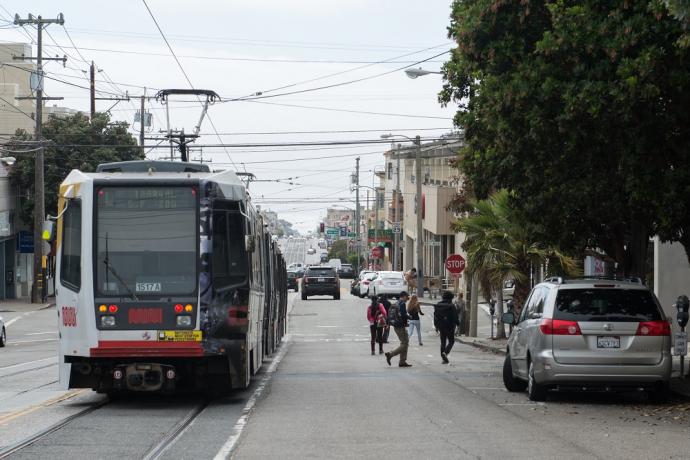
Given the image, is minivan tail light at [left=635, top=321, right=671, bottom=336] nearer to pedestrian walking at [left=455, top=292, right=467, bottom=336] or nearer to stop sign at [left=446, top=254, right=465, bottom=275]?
pedestrian walking at [left=455, top=292, right=467, bottom=336]

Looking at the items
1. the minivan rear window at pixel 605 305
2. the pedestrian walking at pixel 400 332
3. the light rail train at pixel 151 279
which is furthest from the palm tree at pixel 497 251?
the light rail train at pixel 151 279

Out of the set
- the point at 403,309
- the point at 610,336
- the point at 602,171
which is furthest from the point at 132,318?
the point at 403,309

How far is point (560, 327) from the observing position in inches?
631

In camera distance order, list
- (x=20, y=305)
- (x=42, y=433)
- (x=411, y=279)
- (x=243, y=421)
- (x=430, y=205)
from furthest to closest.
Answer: (x=430, y=205) < (x=20, y=305) < (x=411, y=279) < (x=243, y=421) < (x=42, y=433)

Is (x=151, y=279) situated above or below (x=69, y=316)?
above

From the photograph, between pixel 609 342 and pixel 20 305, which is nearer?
pixel 609 342

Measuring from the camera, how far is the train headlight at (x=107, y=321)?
15.2 m

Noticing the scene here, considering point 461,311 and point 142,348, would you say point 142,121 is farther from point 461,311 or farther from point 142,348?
point 142,348

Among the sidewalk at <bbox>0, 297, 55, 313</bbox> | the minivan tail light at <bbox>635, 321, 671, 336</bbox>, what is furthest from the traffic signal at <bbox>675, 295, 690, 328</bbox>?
the sidewalk at <bbox>0, 297, 55, 313</bbox>

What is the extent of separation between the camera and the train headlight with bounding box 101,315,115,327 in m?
15.2

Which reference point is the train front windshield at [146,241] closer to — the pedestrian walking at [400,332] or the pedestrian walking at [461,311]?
the pedestrian walking at [400,332]

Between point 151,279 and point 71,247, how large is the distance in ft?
3.96

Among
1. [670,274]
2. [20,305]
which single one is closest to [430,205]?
[20,305]

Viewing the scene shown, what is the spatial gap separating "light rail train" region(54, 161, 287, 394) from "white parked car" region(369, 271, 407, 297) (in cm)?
4141
